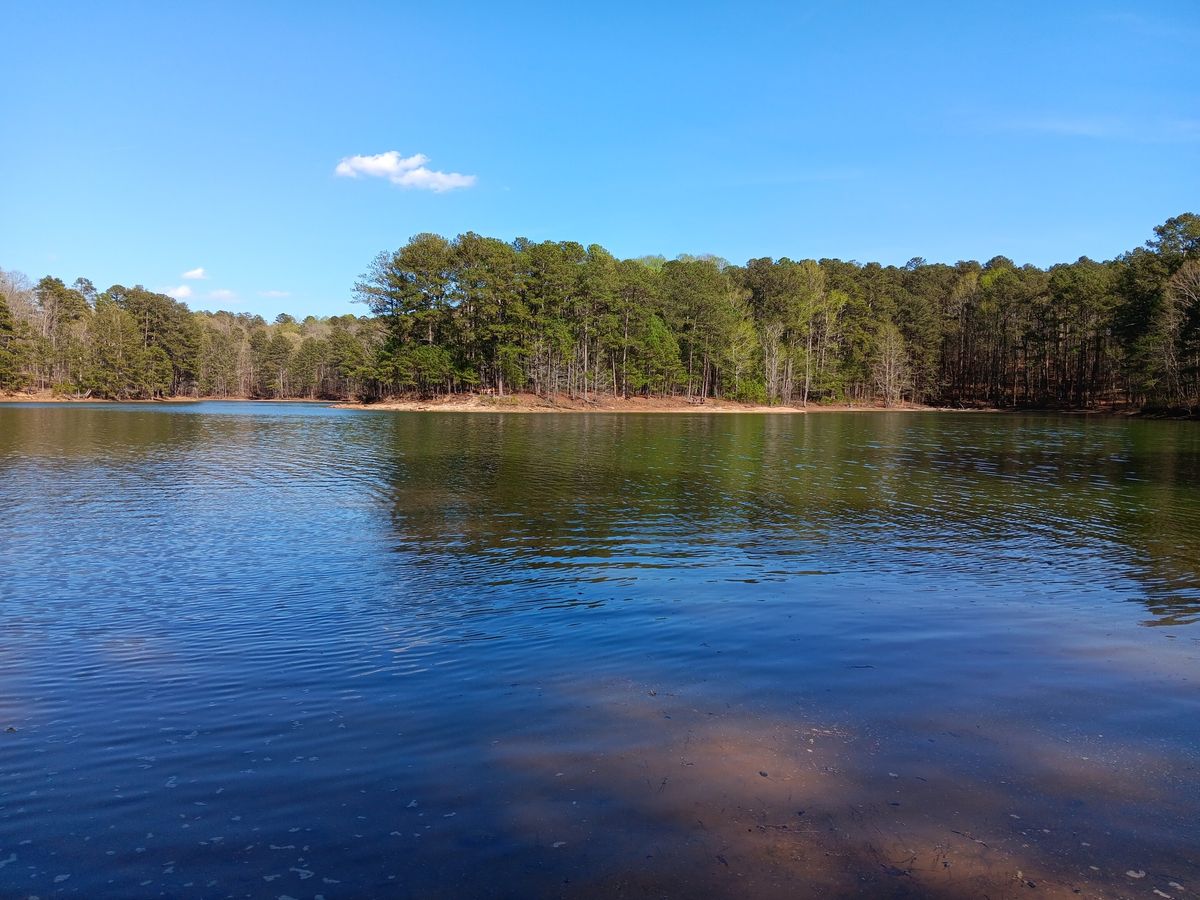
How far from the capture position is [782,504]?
2305 cm

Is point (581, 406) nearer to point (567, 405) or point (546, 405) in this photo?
point (567, 405)

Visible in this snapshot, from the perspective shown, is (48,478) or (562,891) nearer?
(562,891)

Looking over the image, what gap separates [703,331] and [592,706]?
328 feet

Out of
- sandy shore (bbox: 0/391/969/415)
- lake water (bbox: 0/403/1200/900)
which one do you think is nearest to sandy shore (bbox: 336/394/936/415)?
sandy shore (bbox: 0/391/969/415)

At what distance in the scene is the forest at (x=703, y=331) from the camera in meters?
95.2

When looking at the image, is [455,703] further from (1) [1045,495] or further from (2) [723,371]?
(2) [723,371]

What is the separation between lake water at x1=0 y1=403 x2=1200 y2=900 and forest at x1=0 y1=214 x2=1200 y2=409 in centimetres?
8041

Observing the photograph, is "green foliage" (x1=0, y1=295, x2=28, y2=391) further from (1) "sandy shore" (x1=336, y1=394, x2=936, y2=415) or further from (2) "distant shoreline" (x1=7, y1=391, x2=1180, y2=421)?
(1) "sandy shore" (x1=336, y1=394, x2=936, y2=415)

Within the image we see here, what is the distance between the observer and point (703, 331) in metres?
104

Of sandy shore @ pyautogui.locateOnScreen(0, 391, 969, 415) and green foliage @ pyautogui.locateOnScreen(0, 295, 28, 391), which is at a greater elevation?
green foliage @ pyautogui.locateOnScreen(0, 295, 28, 391)

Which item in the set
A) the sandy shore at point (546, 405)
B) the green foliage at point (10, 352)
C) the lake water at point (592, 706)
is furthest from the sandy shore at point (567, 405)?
the lake water at point (592, 706)

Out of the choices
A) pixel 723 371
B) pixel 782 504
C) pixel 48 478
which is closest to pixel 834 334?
pixel 723 371

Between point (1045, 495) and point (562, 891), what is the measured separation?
86.3 feet

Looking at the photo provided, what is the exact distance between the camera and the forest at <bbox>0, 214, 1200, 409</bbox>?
95.2 metres
